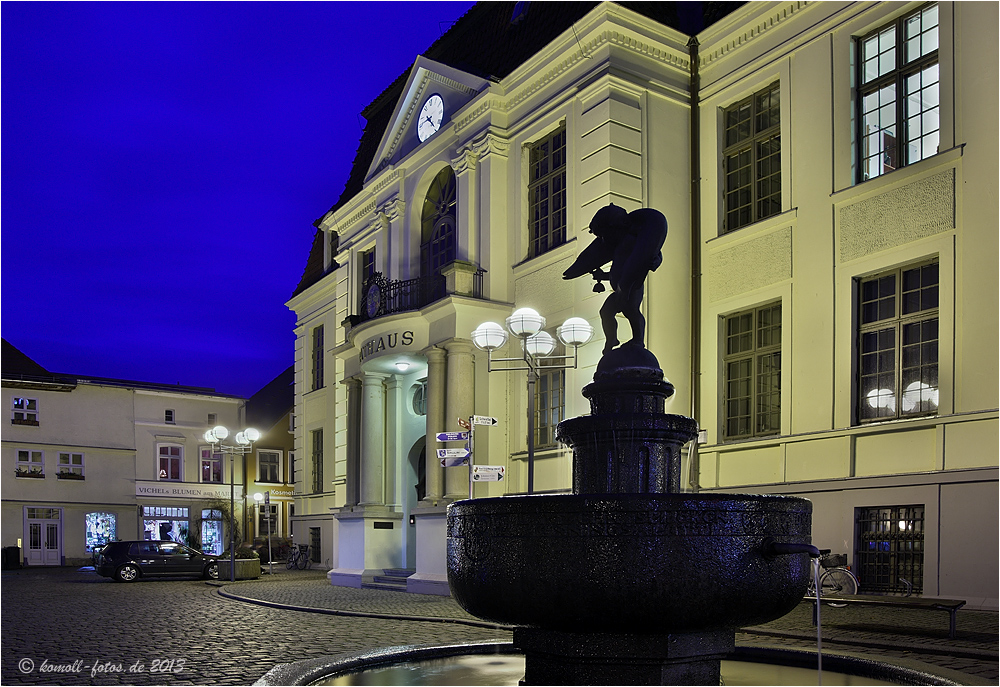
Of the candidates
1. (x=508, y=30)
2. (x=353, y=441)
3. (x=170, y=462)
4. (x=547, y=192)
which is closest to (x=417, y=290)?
(x=547, y=192)

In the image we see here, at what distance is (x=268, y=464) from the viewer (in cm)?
5281

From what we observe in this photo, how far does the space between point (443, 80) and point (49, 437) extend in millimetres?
33861

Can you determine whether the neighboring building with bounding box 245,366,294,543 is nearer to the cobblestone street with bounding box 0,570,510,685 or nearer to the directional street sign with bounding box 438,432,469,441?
the cobblestone street with bounding box 0,570,510,685

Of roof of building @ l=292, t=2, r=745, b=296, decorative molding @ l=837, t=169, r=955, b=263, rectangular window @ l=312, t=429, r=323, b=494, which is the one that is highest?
roof of building @ l=292, t=2, r=745, b=296

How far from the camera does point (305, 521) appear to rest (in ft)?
109

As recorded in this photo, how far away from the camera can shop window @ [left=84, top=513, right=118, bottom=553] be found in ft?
154

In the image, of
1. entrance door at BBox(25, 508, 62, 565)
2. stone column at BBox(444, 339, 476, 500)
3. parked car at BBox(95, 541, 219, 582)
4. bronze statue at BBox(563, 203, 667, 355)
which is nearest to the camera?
bronze statue at BBox(563, 203, 667, 355)

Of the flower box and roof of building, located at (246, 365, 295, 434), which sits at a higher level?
roof of building, located at (246, 365, 295, 434)

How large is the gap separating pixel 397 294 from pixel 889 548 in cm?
1201

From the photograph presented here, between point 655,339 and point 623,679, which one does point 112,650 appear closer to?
point 623,679

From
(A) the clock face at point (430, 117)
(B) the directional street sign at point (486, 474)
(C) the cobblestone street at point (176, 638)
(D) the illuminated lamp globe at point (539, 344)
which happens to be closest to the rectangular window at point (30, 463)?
(C) the cobblestone street at point (176, 638)

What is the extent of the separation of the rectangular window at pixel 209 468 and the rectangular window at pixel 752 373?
39512 mm

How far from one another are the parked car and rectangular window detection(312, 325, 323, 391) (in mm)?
7475

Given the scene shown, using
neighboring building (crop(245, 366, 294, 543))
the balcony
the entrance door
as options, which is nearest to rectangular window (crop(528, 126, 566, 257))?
the balcony
